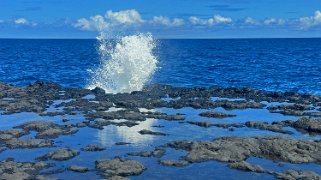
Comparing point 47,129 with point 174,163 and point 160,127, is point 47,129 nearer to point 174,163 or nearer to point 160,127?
point 160,127

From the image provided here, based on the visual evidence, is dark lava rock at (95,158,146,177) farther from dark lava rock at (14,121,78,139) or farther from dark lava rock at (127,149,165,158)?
dark lava rock at (14,121,78,139)

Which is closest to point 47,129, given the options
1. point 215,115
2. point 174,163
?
point 174,163

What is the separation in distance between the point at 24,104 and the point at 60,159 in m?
17.9

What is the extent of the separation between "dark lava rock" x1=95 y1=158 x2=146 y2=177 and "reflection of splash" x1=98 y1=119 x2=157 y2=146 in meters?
4.28

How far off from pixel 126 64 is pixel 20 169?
119 feet

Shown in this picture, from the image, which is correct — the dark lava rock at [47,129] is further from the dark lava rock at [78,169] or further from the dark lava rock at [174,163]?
the dark lava rock at [174,163]

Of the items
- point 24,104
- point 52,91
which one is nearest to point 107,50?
point 52,91

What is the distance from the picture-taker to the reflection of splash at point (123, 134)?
93.5ft

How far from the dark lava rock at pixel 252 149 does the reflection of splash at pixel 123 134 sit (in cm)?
274

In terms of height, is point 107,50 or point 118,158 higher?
point 107,50

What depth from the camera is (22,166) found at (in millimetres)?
22719

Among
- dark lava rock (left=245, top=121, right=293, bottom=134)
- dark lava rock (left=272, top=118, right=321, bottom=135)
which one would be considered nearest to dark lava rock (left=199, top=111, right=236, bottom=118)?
dark lava rock (left=245, top=121, right=293, bottom=134)

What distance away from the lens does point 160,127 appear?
32.5 metres

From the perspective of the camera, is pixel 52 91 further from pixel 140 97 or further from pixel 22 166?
pixel 22 166
